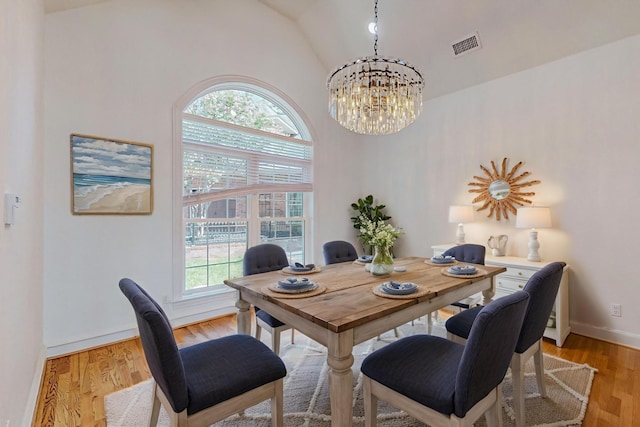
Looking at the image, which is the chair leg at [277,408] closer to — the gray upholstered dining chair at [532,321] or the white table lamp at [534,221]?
the gray upholstered dining chair at [532,321]

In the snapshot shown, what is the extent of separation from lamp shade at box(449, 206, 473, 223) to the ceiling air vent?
6.10 ft

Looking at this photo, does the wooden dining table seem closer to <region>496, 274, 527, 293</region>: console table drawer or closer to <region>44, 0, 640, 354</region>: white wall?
<region>496, 274, 527, 293</region>: console table drawer

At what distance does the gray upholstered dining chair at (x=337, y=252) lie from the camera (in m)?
3.14

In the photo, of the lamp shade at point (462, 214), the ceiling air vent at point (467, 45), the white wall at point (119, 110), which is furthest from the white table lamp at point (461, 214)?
the white wall at point (119, 110)

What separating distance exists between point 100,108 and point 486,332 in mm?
3429

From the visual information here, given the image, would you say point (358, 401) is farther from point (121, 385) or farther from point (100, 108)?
point (100, 108)

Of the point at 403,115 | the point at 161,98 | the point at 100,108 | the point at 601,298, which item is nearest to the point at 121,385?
the point at 100,108

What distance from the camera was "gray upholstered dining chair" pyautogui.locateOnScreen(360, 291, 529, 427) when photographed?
119 cm

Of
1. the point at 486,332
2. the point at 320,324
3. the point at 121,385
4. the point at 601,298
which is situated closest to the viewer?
the point at 486,332

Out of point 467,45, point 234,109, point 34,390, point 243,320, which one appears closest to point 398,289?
point 243,320

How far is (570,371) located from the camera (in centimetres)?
240

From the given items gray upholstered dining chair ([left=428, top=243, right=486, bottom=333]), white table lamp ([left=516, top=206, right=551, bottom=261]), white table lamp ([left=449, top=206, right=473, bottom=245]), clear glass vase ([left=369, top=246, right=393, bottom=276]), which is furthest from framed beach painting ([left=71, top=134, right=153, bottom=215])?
white table lamp ([left=516, top=206, right=551, bottom=261])

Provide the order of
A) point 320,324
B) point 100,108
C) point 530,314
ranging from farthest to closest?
point 100,108, point 530,314, point 320,324

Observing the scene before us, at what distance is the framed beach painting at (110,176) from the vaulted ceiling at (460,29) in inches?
45.8
